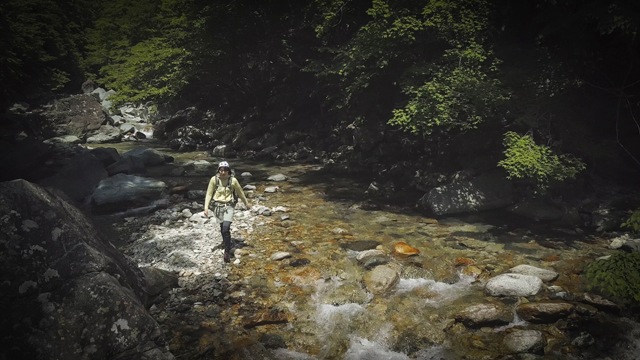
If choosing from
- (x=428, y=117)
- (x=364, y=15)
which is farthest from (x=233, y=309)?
(x=364, y=15)

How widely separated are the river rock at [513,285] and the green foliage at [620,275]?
62.8 inches

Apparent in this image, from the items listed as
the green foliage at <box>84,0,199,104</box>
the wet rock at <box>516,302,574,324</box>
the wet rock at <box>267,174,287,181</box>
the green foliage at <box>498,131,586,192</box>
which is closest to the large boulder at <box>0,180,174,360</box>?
the wet rock at <box>516,302,574,324</box>

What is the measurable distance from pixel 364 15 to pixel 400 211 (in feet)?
29.8

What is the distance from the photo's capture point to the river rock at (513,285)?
6.54m

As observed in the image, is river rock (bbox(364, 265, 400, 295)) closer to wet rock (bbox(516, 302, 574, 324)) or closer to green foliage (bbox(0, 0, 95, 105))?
wet rock (bbox(516, 302, 574, 324))

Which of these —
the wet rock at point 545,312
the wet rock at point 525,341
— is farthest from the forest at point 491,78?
the wet rock at point 525,341

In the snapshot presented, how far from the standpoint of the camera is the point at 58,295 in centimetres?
468

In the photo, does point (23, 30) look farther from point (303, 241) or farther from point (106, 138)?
point (303, 241)

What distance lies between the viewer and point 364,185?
14.9 meters

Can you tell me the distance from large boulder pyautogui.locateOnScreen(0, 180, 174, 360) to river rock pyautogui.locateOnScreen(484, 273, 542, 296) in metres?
5.85

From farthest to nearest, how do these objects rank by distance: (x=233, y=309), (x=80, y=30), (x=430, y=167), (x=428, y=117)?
1. (x=80, y=30)
2. (x=430, y=167)
3. (x=428, y=117)
4. (x=233, y=309)

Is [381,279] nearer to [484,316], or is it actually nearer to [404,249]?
[404,249]

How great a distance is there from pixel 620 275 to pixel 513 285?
194 cm

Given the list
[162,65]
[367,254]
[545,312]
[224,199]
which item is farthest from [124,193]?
[162,65]
